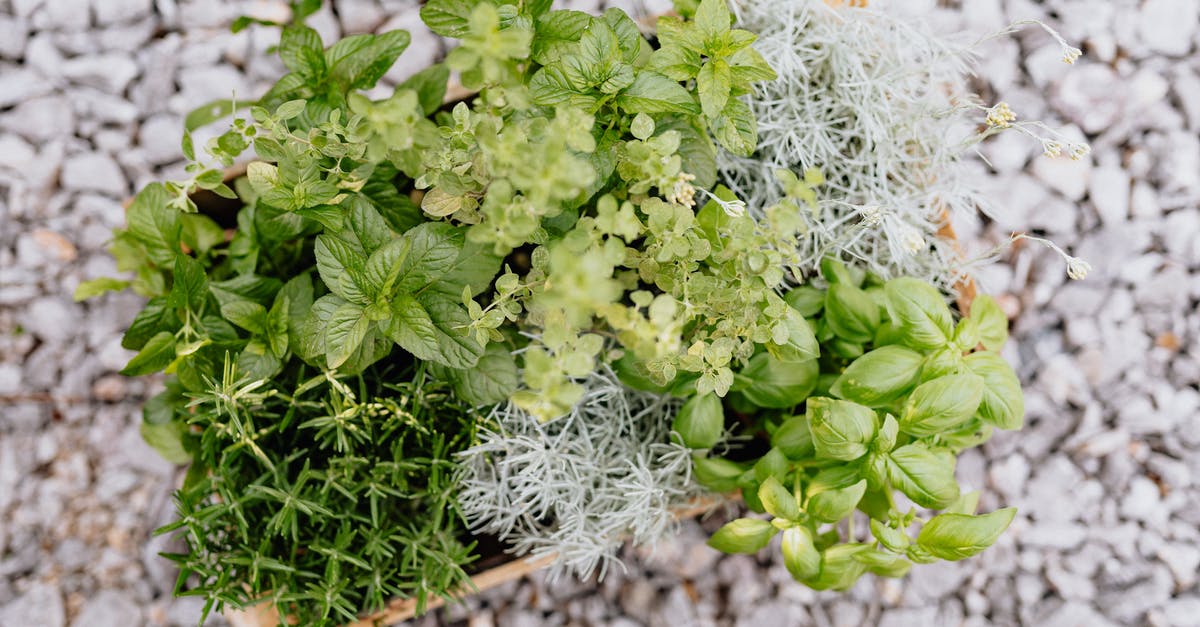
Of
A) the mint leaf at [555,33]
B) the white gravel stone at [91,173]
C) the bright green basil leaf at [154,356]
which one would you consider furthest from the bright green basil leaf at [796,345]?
the white gravel stone at [91,173]

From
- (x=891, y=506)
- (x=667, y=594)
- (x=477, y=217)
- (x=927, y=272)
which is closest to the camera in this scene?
(x=477, y=217)

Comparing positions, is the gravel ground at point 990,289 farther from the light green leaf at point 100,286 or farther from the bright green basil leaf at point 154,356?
the bright green basil leaf at point 154,356

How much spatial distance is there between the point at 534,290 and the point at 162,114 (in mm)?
864

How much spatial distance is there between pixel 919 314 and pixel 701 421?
0.85 ft

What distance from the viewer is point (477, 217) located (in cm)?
84

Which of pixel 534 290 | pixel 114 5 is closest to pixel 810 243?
pixel 534 290

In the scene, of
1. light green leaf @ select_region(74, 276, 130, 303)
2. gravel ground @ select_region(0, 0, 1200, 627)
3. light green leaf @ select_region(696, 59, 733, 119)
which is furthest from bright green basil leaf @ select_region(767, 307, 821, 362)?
light green leaf @ select_region(74, 276, 130, 303)

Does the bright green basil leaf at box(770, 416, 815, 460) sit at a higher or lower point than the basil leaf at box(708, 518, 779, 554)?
higher

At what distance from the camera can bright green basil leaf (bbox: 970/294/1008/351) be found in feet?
3.19

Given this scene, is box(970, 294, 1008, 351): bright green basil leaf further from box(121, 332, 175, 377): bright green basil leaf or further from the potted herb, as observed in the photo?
box(121, 332, 175, 377): bright green basil leaf

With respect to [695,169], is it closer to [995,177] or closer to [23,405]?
[995,177]

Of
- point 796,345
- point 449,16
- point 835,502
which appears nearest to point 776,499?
point 835,502

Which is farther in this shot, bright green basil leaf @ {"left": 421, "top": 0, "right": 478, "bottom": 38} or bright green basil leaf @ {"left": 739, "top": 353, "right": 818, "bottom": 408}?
bright green basil leaf @ {"left": 739, "top": 353, "right": 818, "bottom": 408}

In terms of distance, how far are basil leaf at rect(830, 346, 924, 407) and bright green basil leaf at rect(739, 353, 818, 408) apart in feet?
0.24
